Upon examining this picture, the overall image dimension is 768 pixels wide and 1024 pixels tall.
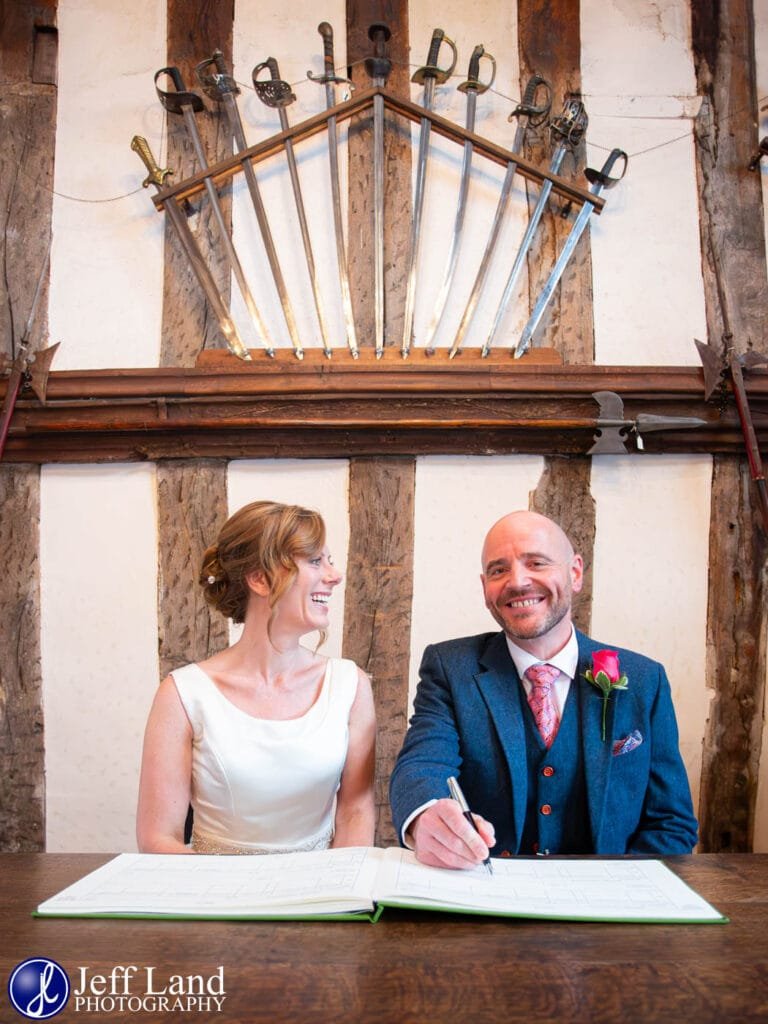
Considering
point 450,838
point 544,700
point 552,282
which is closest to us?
point 450,838

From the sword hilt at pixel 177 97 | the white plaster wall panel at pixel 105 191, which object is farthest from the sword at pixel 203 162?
the white plaster wall panel at pixel 105 191

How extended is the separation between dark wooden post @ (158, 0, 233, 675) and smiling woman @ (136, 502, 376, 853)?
812mm

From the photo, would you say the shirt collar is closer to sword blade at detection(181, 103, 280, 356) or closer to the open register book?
the open register book

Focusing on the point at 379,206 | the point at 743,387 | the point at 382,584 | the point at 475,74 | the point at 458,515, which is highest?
the point at 475,74

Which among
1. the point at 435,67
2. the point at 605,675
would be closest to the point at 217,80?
the point at 435,67

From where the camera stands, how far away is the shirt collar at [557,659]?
1890 millimetres

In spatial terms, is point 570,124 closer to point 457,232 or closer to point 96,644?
point 457,232

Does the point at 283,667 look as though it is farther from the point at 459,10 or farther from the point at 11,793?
the point at 459,10

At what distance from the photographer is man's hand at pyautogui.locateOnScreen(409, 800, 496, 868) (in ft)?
4.10

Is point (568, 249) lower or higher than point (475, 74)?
lower

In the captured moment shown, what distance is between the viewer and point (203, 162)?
2996 millimetres

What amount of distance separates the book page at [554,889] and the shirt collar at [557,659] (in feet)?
1.81

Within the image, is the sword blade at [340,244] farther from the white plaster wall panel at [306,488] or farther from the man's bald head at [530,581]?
the man's bald head at [530,581]
